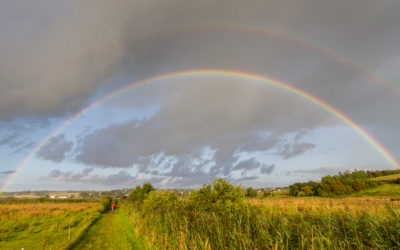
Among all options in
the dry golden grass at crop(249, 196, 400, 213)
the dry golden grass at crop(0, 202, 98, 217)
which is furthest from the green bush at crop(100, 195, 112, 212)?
the dry golden grass at crop(249, 196, 400, 213)

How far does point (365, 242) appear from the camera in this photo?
628cm

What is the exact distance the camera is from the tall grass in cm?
589

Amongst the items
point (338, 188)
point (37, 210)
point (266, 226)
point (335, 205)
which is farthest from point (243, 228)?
point (338, 188)

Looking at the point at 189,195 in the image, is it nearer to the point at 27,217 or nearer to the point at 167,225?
the point at 167,225

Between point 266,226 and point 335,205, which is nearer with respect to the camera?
point 266,226

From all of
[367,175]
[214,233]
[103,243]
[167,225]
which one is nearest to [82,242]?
[103,243]

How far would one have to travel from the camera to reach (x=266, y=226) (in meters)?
7.65

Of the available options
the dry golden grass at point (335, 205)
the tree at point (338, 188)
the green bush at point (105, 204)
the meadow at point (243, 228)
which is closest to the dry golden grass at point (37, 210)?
the green bush at point (105, 204)

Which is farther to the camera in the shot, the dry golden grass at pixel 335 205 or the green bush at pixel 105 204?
the green bush at pixel 105 204

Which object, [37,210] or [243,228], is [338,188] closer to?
[37,210]

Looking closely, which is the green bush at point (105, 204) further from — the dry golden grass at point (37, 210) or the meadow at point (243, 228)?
the meadow at point (243, 228)

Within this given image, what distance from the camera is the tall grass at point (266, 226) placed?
5.89m

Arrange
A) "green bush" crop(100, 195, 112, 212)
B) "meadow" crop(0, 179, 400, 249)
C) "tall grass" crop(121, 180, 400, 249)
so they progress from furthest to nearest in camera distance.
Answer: "green bush" crop(100, 195, 112, 212)
"meadow" crop(0, 179, 400, 249)
"tall grass" crop(121, 180, 400, 249)

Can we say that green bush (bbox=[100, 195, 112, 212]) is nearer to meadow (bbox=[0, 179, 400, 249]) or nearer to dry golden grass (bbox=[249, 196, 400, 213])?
meadow (bbox=[0, 179, 400, 249])
